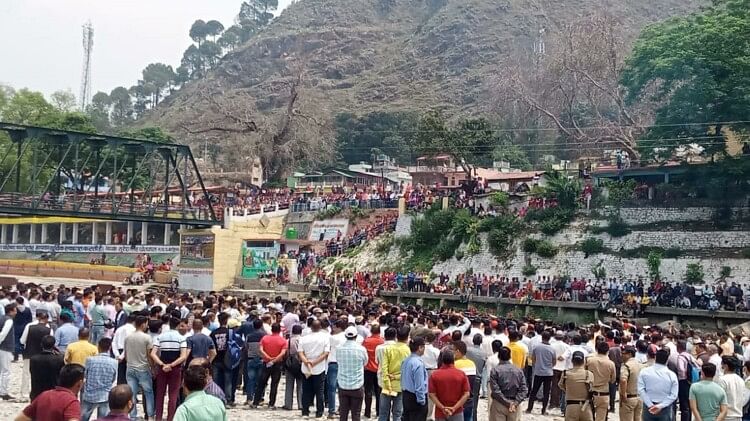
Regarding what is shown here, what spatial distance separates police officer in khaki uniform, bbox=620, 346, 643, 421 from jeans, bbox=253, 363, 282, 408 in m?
5.36

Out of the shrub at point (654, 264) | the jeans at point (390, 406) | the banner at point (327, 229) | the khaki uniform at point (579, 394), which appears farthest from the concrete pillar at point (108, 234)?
the khaki uniform at point (579, 394)

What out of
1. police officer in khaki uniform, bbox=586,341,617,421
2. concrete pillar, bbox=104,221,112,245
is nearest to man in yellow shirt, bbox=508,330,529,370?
police officer in khaki uniform, bbox=586,341,617,421

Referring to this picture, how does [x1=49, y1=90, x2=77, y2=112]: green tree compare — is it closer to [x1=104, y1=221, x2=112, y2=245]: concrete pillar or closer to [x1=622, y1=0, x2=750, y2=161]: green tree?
[x1=104, y1=221, x2=112, y2=245]: concrete pillar

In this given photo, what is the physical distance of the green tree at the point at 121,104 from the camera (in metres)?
164

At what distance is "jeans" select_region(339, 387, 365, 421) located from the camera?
11203 mm

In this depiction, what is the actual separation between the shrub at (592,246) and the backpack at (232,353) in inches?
1038

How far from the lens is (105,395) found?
9.88 m

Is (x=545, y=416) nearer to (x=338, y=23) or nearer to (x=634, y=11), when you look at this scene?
(x=634, y=11)

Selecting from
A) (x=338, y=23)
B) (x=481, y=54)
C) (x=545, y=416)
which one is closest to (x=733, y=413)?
(x=545, y=416)

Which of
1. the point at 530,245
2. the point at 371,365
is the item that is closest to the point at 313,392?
the point at 371,365

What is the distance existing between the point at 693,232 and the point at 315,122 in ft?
123

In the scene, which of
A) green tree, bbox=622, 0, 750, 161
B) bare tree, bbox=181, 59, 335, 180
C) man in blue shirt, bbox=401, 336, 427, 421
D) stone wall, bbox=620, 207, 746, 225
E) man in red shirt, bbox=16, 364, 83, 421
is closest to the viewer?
man in red shirt, bbox=16, 364, 83, 421

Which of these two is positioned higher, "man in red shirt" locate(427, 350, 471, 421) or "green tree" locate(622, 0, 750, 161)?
"green tree" locate(622, 0, 750, 161)

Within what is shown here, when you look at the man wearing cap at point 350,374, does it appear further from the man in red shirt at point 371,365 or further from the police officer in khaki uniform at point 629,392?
the police officer in khaki uniform at point 629,392
